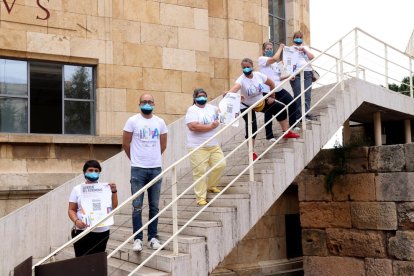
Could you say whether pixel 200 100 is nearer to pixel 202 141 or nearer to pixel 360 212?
pixel 202 141

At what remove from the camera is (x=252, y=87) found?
735 centimetres

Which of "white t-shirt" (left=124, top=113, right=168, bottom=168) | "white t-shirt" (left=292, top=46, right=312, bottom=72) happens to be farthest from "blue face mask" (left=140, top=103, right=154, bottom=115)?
"white t-shirt" (left=292, top=46, right=312, bottom=72)

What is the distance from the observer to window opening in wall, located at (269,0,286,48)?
13367 mm

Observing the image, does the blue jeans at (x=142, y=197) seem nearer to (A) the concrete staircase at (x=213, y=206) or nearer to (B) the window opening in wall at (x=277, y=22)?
(A) the concrete staircase at (x=213, y=206)

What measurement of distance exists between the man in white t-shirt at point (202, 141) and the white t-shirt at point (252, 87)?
3.05ft

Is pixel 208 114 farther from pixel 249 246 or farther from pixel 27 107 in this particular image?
pixel 249 246

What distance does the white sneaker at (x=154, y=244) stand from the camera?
5.70m

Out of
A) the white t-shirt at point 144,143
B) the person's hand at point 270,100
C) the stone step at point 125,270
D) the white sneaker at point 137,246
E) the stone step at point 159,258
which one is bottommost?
the stone step at point 125,270

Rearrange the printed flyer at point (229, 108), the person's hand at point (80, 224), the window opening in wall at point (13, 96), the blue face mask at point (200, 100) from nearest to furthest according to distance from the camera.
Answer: the person's hand at point (80, 224), the blue face mask at point (200, 100), the printed flyer at point (229, 108), the window opening in wall at point (13, 96)

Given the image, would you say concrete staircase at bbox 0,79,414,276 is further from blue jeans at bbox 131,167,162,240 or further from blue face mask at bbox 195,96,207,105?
blue face mask at bbox 195,96,207,105

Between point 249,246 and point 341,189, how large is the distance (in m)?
2.40

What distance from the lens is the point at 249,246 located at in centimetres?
1111

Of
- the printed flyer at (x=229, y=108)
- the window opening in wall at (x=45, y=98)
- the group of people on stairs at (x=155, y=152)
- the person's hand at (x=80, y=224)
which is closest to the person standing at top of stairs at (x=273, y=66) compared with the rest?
the group of people on stairs at (x=155, y=152)

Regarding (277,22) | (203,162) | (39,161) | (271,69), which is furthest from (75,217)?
(277,22)
